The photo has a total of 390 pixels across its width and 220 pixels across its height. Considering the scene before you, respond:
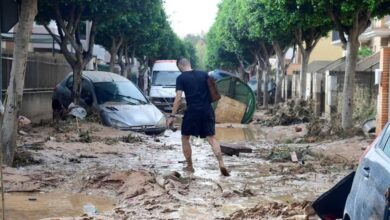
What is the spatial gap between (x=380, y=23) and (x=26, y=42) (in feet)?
91.9

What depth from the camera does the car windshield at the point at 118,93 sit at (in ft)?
60.7

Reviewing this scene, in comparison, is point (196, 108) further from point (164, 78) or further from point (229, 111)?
point (164, 78)

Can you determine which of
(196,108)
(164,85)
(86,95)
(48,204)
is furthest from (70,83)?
(164,85)

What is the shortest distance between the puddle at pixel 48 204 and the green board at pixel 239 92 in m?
16.1

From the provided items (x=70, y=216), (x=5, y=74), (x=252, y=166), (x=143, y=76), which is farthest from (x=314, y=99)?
(x=143, y=76)

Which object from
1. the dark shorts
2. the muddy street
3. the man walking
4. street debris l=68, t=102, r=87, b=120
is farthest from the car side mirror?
the dark shorts

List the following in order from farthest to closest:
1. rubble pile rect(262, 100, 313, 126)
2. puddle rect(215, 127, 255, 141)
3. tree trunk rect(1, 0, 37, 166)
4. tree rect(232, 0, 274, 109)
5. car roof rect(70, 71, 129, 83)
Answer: tree rect(232, 0, 274, 109) → rubble pile rect(262, 100, 313, 126) → car roof rect(70, 71, 129, 83) → puddle rect(215, 127, 255, 141) → tree trunk rect(1, 0, 37, 166)

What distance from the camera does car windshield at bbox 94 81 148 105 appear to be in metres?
18.5

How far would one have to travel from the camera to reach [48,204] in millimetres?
8031

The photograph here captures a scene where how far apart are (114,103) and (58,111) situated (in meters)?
1.86

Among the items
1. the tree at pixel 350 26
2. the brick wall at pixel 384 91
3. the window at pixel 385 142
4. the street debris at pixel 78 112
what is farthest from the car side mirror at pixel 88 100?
the window at pixel 385 142

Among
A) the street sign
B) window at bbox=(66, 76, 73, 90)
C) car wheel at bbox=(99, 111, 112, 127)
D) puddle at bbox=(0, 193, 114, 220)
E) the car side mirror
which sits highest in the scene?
the street sign

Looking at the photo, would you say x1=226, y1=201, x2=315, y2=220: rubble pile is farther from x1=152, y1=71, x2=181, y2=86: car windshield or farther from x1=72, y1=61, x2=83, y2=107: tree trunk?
x1=152, y1=71, x2=181, y2=86: car windshield

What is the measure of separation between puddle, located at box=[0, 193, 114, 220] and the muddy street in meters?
0.01
